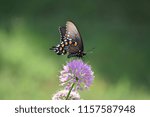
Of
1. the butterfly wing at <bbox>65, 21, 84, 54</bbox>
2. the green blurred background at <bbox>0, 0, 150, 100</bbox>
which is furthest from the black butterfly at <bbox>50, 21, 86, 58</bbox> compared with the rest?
the green blurred background at <bbox>0, 0, 150, 100</bbox>

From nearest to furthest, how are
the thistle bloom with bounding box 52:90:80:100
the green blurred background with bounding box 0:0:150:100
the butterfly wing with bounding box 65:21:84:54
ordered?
the thistle bloom with bounding box 52:90:80:100 < the butterfly wing with bounding box 65:21:84:54 < the green blurred background with bounding box 0:0:150:100

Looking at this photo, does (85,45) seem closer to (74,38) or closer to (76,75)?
(74,38)

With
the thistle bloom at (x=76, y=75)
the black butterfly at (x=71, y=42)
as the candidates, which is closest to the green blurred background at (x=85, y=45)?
the black butterfly at (x=71, y=42)

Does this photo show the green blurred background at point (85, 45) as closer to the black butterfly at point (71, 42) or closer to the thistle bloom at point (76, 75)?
the black butterfly at point (71, 42)

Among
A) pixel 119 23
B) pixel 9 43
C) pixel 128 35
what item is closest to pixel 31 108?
pixel 9 43

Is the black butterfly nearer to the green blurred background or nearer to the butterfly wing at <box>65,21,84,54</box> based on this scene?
the butterfly wing at <box>65,21,84,54</box>

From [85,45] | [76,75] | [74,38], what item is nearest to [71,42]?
[74,38]

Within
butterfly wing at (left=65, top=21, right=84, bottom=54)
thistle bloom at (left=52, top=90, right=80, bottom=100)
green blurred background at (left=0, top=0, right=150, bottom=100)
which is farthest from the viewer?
green blurred background at (left=0, top=0, right=150, bottom=100)

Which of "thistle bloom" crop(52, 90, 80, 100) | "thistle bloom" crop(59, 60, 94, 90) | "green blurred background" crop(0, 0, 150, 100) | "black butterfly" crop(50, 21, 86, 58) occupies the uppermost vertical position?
"green blurred background" crop(0, 0, 150, 100)

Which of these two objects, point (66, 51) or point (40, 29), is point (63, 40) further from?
point (40, 29)
